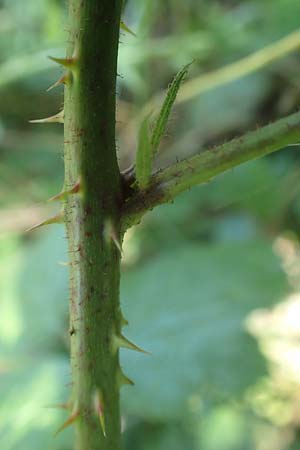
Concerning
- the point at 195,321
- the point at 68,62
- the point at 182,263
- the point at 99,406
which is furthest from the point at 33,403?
the point at 68,62

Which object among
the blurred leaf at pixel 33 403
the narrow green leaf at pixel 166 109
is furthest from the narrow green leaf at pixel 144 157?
the blurred leaf at pixel 33 403

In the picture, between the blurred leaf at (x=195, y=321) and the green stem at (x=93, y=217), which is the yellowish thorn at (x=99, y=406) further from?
the blurred leaf at (x=195, y=321)

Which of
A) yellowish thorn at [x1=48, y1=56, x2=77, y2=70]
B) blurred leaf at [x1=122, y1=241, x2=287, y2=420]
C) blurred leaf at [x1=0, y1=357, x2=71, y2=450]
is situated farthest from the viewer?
blurred leaf at [x1=122, y1=241, x2=287, y2=420]

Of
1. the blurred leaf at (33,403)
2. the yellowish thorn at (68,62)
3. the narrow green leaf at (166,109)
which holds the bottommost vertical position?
the narrow green leaf at (166,109)

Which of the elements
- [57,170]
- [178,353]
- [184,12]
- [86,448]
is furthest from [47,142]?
[86,448]

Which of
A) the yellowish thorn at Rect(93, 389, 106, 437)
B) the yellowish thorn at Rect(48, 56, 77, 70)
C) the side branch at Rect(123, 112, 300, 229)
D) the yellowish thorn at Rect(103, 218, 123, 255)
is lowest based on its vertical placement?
the yellowish thorn at Rect(93, 389, 106, 437)

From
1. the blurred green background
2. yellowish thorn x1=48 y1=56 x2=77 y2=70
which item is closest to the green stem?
yellowish thorn x1=48 y1=56 x2=77 y2=70

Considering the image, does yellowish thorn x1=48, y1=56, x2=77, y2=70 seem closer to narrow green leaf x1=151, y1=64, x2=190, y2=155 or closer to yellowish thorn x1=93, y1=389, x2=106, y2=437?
narrow green leaf x1=151, y1=64, x2=190, y2=155
